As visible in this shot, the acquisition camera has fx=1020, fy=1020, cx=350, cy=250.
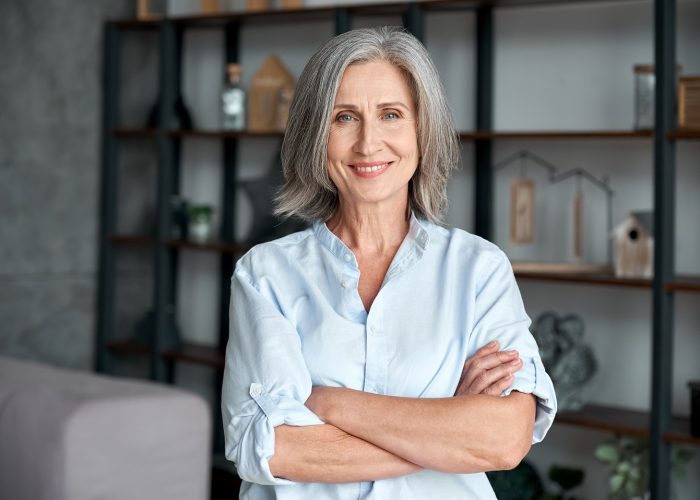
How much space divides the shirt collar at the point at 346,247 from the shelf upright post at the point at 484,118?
7.65 feet

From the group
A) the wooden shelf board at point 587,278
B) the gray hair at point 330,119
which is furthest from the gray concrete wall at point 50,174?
the gray hair at point 330,119

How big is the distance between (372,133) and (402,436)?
481mm

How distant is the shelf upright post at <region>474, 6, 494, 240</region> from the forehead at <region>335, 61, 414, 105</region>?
2435mm

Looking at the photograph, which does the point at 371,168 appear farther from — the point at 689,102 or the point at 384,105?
the point at 689,102

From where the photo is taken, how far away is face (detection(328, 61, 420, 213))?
164cm

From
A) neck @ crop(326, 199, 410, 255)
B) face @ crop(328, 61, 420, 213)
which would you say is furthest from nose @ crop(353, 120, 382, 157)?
neck @ crop(326, 199, 410, 255)

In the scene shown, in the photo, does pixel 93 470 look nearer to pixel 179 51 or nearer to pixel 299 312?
pixel 299 312

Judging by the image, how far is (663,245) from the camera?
3395 millimetres

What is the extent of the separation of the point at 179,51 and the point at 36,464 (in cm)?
269

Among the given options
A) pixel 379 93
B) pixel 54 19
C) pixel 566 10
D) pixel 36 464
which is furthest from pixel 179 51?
pixel 379 93

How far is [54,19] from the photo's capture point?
479cm

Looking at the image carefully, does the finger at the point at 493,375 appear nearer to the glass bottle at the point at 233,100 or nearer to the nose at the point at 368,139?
the nose at the point at 368,139

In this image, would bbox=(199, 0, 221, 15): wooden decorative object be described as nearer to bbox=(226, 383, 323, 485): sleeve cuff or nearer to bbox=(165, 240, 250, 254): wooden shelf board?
bbox=(165, 240, 250, 254): wooden shelf board

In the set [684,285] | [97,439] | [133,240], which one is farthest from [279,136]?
[97,439]
